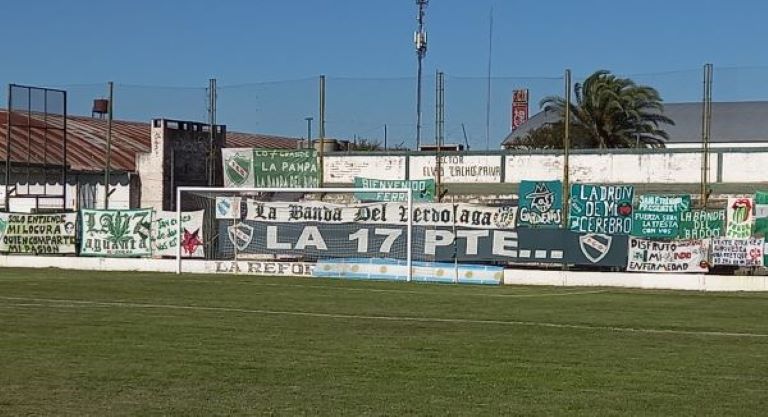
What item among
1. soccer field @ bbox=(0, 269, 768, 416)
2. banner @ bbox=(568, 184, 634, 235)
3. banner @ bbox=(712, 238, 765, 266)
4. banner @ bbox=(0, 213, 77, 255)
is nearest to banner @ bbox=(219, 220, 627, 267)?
banner @ bbox=(568, 184, 634, 235)

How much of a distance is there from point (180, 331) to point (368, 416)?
7965mm

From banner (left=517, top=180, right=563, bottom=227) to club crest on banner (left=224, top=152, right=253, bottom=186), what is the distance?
13009 millimetres

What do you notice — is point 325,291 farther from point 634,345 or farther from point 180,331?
point 634,345

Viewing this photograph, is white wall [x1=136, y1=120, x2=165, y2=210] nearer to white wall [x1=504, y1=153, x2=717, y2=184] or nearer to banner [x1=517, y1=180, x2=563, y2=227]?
white wall [x1=504, y1=153, x2=717, y2=184]

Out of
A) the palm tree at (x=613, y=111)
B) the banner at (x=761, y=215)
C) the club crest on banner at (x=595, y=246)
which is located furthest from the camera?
the palm tree at (x=613, y=111)

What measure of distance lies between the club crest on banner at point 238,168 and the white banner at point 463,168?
7.12 meters

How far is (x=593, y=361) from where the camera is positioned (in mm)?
14539

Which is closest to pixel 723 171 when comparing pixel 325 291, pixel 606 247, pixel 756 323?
pixel 606 247

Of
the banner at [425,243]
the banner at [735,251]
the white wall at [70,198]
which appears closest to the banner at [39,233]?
the banner at [425,243]

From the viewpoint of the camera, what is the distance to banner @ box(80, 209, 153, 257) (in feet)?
130

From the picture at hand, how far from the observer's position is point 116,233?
40094 mm

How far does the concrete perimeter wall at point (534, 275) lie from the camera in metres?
31.2

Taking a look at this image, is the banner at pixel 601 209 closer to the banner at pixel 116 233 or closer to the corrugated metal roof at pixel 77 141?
the banner at pixel 116 233

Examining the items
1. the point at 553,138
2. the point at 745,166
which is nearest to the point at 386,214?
the point at 745,166
